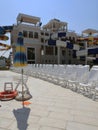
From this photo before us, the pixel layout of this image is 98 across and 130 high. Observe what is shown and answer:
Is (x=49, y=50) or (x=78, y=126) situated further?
(x=49, y=50)

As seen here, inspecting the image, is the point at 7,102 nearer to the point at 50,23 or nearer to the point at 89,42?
the point at 89,42

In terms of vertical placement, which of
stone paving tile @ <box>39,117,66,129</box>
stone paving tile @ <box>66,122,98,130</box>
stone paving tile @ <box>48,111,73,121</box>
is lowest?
stone paving tile @ <box>66,122,98,130</box>

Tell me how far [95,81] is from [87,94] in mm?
779

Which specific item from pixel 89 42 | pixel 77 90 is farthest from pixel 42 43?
pixel 77 90

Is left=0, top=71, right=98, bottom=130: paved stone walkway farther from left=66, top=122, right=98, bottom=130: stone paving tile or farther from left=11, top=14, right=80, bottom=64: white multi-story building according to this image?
left=11, top=14, right=80, bottom=64: white multi-story building

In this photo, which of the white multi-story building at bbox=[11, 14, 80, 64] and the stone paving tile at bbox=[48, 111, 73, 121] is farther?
the white multi-story building at bbox=[11, 14, 80, 64]

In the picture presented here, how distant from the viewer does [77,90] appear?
7.00 metres

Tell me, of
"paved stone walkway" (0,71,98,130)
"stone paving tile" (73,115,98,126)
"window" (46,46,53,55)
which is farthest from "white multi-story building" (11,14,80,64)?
"stone paving tile" (73,115,98,126)

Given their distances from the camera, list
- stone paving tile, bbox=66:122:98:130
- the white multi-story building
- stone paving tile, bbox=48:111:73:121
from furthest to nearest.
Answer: the white multi-story building
stone paving tile, bbox=48:111:73:121
stone paving tile, bbox=66:122:98:130

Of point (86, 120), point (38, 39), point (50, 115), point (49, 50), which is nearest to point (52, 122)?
point (50, 115)

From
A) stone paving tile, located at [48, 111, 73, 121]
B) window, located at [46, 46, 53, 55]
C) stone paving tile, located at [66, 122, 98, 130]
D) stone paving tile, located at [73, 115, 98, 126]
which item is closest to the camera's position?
stone paving tile, located at [66, 122, 98, 130]

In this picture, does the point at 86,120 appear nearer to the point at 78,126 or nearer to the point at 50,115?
the point at 78,126

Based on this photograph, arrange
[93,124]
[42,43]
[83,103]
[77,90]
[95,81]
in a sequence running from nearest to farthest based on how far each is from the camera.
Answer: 1. [93,124]
2. [83,103]
3. [95,81]
4. [77,90]
5. [42,43]

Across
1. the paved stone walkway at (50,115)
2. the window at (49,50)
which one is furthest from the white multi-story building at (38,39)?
the paved stone walkway at (50,115)
